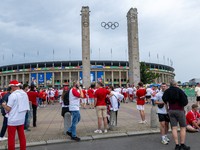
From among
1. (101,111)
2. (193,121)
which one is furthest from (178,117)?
(101,111)

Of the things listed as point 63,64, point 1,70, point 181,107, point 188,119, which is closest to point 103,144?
point 181,107

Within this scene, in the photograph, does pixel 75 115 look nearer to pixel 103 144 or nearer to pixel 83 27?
pixel 103 144

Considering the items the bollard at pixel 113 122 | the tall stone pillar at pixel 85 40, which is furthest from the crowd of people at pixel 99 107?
the tall stone pillar at pixel 85 40

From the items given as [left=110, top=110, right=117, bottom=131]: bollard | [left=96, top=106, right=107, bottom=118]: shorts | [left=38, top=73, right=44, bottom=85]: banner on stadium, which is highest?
[left=38, top=73, right=44, bottom=85]: banner on stadium

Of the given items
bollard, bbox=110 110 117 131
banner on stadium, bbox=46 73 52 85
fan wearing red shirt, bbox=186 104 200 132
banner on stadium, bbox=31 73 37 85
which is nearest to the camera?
fan wearing red shirt, bbox=186 104 200 132

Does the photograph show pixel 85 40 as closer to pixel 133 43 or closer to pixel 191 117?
pixel 133 43

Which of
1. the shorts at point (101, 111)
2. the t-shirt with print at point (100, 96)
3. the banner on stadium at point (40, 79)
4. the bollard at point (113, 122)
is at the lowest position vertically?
the bollard at point (113, 122)

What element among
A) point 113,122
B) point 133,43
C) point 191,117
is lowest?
point 113,122

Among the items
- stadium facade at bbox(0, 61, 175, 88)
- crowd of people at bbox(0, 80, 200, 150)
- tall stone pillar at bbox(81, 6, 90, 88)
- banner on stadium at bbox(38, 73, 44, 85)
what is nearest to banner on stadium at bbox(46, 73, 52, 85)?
stadium facade at bbox(0, 61, 175, 88)

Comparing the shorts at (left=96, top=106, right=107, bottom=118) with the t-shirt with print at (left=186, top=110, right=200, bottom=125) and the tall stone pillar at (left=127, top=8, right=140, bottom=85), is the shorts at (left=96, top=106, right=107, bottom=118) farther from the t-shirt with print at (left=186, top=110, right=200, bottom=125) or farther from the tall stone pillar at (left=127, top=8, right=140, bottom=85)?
the tall stone pillar at (left=127, top=8, right=140, bottom=85)

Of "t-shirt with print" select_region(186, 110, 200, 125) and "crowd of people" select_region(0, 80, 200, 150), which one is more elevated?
"crowd of people" select_region(0, 80, 200, 150)

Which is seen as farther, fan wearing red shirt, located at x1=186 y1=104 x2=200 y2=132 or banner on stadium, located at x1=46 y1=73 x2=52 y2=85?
banner on stadium, located at x1=46 y1=73 x2=52 y2=85

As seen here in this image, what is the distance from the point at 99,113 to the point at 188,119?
3.51 m

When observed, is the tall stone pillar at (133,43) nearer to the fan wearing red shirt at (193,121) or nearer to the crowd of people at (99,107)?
the crowd of people at (99,107)
